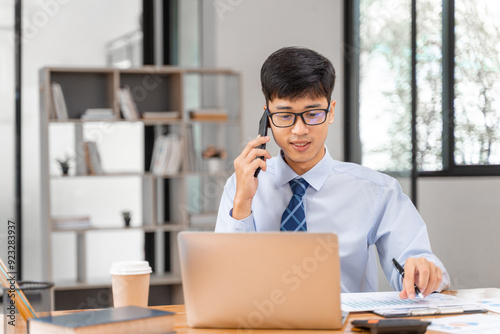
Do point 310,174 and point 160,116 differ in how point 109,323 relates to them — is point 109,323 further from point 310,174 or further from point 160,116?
point 160,116

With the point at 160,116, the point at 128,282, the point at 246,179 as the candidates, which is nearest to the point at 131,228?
the point at 160,116

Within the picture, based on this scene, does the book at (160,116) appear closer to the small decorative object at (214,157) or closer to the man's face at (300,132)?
the small decorative object at (214,157)

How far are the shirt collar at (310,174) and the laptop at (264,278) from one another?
688 millimetres

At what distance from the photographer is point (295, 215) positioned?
6.56 ft

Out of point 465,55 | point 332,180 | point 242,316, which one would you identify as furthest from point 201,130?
point 242,316

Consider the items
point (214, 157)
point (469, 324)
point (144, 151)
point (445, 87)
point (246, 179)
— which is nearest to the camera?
point (469, 324)

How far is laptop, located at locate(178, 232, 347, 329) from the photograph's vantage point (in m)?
1.35

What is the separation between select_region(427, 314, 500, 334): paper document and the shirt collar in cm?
65

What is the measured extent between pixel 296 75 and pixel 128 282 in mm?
756

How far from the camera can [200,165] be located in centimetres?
509

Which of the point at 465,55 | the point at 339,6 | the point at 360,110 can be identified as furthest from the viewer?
the point at 339,6

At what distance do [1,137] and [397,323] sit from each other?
4.46 metres

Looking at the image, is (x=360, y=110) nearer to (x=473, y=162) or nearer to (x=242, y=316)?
(x=473, y=162)

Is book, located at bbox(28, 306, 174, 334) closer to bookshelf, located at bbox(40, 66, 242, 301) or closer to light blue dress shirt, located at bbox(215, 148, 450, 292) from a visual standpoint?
light blue dress shirt, located at bbox(215, 148, 450, 292)
